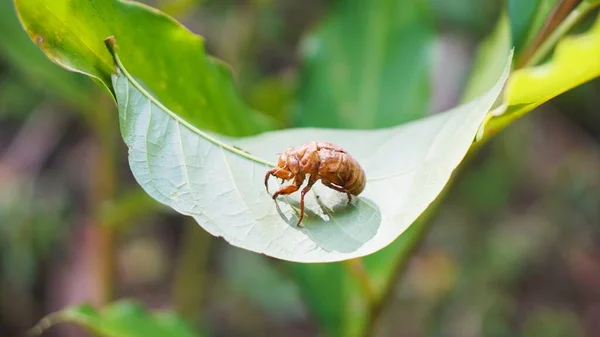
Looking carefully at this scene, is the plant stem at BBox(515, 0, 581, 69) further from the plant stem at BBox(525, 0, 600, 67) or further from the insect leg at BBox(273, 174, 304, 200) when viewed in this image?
the insect leg at BBox(273, 174, 304, 200)

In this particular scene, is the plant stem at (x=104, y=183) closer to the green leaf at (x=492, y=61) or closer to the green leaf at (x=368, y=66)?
the green leaf at (x=368, y=66)

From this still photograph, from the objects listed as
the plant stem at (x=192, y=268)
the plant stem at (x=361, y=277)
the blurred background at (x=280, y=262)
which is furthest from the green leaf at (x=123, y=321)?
the blurred background at (x=280, y=262)

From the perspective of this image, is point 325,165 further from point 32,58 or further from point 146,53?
point 32,58

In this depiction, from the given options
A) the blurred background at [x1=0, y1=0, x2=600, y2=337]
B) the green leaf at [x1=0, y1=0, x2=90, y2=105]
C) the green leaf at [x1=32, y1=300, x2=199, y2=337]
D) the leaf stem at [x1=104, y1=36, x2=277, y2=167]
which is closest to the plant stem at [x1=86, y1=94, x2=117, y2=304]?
the green leaf at [x1=0, y1=0, x2=90, y2=105]

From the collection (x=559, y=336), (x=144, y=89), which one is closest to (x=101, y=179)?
(x=144, y=89)

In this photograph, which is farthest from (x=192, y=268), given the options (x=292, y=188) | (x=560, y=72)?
(x=560, y=72)

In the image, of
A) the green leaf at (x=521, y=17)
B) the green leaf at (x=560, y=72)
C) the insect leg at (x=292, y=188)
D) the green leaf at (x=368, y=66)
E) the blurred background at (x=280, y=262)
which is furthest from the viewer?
the blurred background at (x=280, y=262)

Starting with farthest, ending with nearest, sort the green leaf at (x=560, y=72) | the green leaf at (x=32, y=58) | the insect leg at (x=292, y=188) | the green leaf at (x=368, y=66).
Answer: the green leaf at (x=32, y=58) < the green leaf at (x=368, y=66) < the insect leg at (x=292, y=188) < the green leaf at (x=560, y=72)
